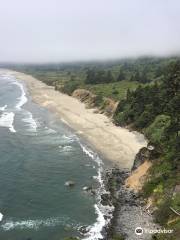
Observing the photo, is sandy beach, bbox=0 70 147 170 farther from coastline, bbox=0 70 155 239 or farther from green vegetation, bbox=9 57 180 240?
green vegetation, bbox=9 57 180 240

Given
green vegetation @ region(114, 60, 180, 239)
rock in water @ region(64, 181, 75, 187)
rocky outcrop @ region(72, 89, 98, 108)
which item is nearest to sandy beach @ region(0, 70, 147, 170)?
rocky outcrop @ region(72, 89, 98, 108)

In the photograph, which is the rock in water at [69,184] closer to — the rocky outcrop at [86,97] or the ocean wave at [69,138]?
the ocean wave at [69,138]

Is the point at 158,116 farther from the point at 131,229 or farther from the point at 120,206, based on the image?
the point at 131,229

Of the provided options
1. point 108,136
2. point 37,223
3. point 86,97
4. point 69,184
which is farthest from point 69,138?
point 86,97

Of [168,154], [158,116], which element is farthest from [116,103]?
[168,154]

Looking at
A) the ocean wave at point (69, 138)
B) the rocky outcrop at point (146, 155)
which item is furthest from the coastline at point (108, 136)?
the rocky outcrop at point (146, 155)
